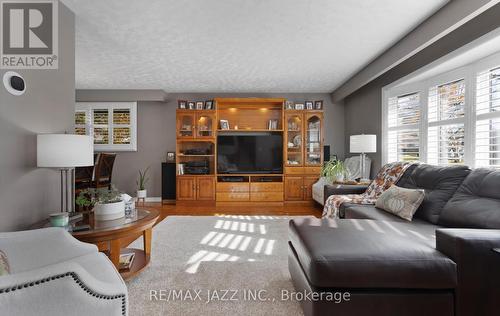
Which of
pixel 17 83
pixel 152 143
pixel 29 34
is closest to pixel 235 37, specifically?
pixel 29 34

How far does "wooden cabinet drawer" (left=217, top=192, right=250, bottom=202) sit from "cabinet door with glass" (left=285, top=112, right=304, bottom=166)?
1.09m

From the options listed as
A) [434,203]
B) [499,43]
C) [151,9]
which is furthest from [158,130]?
[499,43]

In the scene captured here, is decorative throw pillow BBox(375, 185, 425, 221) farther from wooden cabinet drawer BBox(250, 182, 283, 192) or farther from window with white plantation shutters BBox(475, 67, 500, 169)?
wooden cabinet drawer BBox(250, 182, 283, 192)

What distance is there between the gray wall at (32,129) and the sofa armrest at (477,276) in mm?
2905

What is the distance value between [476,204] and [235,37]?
9.16 feet

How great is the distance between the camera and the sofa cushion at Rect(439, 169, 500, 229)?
5.60 feet

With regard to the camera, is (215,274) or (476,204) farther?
(215,274)

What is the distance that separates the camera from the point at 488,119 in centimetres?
255

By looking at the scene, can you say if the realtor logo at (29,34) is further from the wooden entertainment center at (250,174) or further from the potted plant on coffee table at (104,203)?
the wooden entertainment center at (250,174)

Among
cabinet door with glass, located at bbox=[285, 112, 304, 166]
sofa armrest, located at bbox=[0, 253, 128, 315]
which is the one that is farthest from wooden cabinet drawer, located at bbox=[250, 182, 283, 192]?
sofa armrest, located at bbox=[0, 253, 128, 315]

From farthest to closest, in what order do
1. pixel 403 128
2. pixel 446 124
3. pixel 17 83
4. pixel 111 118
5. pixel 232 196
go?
pixel 111 118 → pixel 232 196 → pixel 403 128 → pixel 446 124 → pixel 17 83

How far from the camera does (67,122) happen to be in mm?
2342

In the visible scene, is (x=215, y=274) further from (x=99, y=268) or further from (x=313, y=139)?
(x=313, y=139)

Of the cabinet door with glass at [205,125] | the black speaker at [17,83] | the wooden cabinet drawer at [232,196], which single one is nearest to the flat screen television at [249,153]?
the cabinet door with glass at [205,125]
